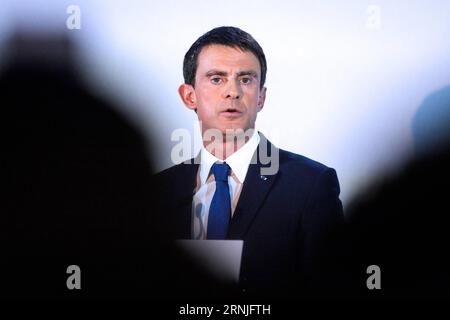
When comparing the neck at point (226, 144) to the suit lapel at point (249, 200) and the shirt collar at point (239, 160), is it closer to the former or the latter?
the shirt collar at point (239, 160)

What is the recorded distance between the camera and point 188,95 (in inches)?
137

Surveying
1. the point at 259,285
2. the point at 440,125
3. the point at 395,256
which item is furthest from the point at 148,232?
the point at 440,125

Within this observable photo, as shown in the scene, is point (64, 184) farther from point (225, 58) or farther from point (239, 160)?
point (225, 58)

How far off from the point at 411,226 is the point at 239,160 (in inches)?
28.4

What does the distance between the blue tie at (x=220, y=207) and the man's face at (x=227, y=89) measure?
6.4 inches

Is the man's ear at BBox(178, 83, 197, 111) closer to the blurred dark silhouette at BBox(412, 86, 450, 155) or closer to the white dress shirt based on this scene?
the white dress shirt

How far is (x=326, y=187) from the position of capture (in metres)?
3.40

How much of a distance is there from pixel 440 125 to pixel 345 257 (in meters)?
0.65

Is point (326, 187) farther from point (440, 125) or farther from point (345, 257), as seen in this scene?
point (440, 125)

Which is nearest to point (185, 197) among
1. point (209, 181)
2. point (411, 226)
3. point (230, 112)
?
point (209, 181)

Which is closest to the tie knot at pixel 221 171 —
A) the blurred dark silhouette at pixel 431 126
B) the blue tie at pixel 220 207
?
the blue tie at pixel 220 207

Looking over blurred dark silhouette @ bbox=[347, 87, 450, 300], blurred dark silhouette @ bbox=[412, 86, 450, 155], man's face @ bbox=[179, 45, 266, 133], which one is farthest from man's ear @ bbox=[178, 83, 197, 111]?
blurred dark silhouette @ bbox=[412, 86, 450, 155]

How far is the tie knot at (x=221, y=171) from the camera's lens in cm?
342
